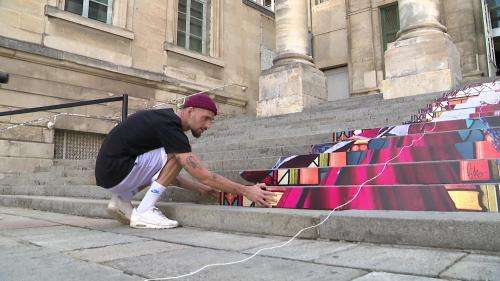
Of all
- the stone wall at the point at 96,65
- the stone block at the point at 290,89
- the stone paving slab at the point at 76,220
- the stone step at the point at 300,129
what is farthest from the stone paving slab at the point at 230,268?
the stone wall at the point at 96,65

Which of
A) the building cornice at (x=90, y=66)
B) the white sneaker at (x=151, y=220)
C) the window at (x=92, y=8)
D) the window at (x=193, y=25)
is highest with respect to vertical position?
the window at (x=193, y=25)

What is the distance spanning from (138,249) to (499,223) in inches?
79.6

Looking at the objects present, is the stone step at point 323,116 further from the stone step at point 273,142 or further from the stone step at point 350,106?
the stone step at point 273,142

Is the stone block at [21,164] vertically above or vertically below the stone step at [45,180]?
above

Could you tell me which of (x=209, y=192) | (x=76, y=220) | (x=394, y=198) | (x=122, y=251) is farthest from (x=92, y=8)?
(x=394, y=198)

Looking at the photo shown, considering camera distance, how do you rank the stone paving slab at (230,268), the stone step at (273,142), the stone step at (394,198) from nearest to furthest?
1. the stone paving slab at (230,268)
2. the stone step at (394,198)
3. the stone step at (273,142)

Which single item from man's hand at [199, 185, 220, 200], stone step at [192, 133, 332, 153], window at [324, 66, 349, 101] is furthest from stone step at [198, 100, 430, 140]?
window at [324, 66, 349, 101]

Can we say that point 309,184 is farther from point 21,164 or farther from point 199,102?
point 21,164

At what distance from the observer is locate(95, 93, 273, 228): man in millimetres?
3314

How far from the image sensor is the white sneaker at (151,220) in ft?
11.6

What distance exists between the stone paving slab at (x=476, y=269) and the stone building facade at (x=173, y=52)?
656 centimetres

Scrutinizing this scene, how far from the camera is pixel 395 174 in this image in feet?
10.8

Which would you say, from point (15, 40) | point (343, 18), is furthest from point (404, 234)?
point (343, 18)

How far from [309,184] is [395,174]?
77 centimetres
